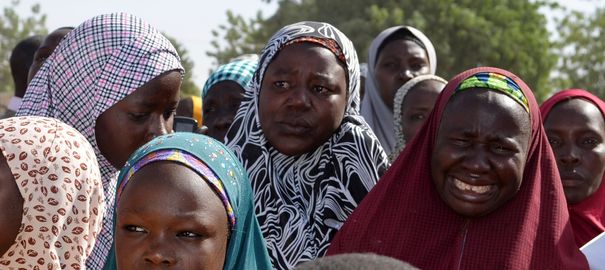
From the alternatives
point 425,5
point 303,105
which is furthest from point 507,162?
point 425,5

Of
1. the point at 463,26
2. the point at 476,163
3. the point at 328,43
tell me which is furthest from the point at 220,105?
the point at 463,26

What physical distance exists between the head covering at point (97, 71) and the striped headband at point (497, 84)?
144 cm

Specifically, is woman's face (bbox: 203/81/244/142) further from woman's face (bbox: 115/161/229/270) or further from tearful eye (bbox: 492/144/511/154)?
woman's face (bbox: 115/161/229/270)

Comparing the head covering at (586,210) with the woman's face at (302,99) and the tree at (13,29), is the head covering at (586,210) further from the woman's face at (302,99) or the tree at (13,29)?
the tree at (13,29)

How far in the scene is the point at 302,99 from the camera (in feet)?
14.7

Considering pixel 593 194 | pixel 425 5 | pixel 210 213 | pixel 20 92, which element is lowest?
pixel 425 5

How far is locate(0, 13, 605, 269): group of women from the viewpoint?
3.35m

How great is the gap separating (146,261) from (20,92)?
4.73 meters

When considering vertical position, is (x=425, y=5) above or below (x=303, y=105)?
below

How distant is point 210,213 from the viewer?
3.30 meters

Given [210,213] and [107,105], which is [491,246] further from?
[107,105]

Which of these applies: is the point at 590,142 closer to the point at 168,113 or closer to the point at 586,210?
the point at 586,210

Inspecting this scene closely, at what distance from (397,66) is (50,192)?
4.72 m

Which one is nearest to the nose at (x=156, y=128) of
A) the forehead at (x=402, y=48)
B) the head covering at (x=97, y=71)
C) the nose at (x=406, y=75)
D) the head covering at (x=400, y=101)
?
the head covering at (x=97, y=71)
